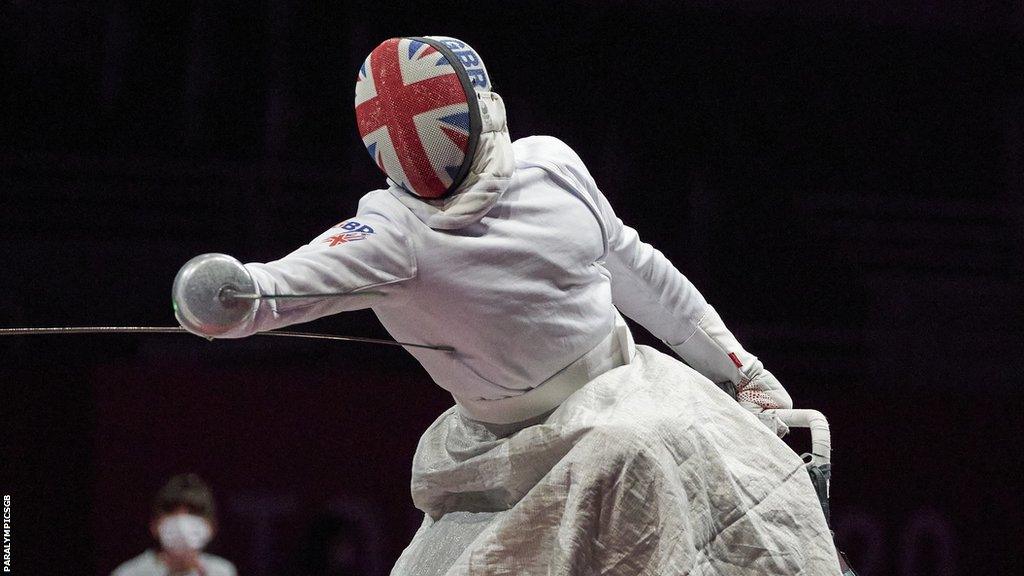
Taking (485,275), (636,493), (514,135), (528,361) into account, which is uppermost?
(514,135)

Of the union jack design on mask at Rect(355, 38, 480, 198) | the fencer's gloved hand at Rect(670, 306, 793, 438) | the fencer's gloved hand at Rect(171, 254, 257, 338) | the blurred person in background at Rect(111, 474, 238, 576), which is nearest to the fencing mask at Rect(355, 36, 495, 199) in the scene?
the union jack design on mask at Rect(355, 38, 480, 198)

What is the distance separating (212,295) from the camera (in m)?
1.47

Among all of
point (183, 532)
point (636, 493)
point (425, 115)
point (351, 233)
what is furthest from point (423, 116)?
point (183, 532)

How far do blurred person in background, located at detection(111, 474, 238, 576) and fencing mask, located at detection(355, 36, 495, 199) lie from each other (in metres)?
2.16

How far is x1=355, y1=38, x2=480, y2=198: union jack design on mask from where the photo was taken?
171 centimetres

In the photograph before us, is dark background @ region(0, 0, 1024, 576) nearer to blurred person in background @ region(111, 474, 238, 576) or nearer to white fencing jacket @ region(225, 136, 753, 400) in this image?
blurred person in background @ region(111, 474, 238, 576)

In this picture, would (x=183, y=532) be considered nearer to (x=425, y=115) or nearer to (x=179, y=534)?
(x=179, y=534)

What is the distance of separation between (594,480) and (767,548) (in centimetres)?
28

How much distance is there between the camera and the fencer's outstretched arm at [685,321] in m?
2.08

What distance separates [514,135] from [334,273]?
283cm

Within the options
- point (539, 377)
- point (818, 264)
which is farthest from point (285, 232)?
point (539, 377)

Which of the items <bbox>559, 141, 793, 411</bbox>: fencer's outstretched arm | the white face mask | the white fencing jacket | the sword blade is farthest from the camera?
the white face mask

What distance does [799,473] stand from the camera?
1845 millimetres

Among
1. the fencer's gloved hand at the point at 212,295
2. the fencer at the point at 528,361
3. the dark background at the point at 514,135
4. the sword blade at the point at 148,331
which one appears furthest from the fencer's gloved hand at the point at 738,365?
the dark background at the point at 514,135
